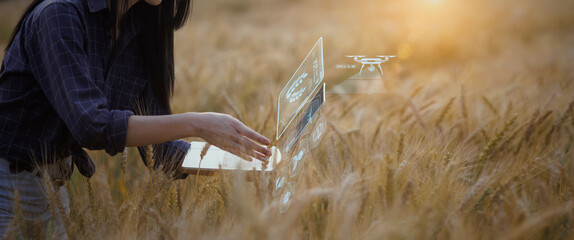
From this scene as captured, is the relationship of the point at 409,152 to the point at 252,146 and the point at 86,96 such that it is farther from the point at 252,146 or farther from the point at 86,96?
the point at 86,96

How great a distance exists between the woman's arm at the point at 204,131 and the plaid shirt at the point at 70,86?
0.03 m

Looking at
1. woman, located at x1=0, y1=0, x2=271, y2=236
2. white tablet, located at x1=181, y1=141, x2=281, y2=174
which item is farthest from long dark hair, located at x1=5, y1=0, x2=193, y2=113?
white tablet, located at x1=181, y1=141, x2=281, y2=174

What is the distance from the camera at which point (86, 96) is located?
839 millimetres

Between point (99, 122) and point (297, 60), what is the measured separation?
2832 millimetres

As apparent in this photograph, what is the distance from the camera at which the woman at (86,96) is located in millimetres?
827

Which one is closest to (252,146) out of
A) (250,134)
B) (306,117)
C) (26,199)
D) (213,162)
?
(250,134)

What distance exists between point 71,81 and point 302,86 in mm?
439

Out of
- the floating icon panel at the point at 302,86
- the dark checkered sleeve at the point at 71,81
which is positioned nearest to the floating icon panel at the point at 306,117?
the floating icon panel at the point at 302,86

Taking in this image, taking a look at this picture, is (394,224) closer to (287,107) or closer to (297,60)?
(287,107)

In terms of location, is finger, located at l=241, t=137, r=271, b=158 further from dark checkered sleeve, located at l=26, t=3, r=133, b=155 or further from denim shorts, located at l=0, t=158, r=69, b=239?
denim shorts, located at l=0, t=158, r=69, b=239

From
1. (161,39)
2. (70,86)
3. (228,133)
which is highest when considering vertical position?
(161,39)

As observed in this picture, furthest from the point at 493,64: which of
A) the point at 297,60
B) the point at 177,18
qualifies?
the point at 177,18

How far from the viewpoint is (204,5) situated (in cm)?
872

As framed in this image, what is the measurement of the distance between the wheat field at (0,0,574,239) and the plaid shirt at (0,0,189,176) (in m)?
0.10
